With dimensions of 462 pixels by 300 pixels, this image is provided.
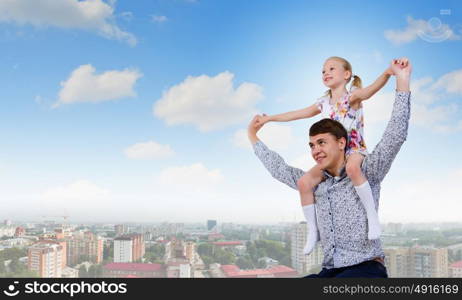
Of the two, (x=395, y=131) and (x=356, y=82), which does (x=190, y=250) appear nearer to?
(x=356, y=82)

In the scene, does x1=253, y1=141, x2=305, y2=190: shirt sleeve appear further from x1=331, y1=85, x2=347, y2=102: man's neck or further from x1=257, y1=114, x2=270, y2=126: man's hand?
x1=331, y1=85, x2=347, y2=102: man's neck

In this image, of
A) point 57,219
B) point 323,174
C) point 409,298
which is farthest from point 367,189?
A: point 57,219

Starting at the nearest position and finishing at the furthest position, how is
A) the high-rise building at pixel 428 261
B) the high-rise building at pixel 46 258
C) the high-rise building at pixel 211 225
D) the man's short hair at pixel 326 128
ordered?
the man's short hair at pixel 326 128
the high-rise building at pixel 428 261
the high-rise building at pixel 211 225
the high-rise building at pixel 46 258

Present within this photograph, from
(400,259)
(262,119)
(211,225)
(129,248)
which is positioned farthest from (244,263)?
(262,119)

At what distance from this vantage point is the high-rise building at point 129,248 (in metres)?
5.13

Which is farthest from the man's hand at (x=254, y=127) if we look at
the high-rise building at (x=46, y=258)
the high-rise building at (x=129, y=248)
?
the high-rise building at (x=46, y=258)

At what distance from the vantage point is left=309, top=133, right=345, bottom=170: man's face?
4.66 feet

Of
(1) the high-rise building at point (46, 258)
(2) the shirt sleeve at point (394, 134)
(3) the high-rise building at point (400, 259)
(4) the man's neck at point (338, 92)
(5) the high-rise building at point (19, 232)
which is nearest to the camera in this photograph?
(2) the shirt sleeve at point (394, 134)

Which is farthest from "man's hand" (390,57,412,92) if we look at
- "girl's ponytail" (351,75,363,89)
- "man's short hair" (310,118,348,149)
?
"girl's ponytail" (351,75,363,89)

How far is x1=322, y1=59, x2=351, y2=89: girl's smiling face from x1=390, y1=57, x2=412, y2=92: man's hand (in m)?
0.41

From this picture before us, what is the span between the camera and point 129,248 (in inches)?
214

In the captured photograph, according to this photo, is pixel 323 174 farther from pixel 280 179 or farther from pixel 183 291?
pixel 183 291

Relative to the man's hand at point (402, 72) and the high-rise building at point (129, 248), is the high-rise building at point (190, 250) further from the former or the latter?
the man's hand at point (402, 72)

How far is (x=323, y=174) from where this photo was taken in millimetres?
1505
